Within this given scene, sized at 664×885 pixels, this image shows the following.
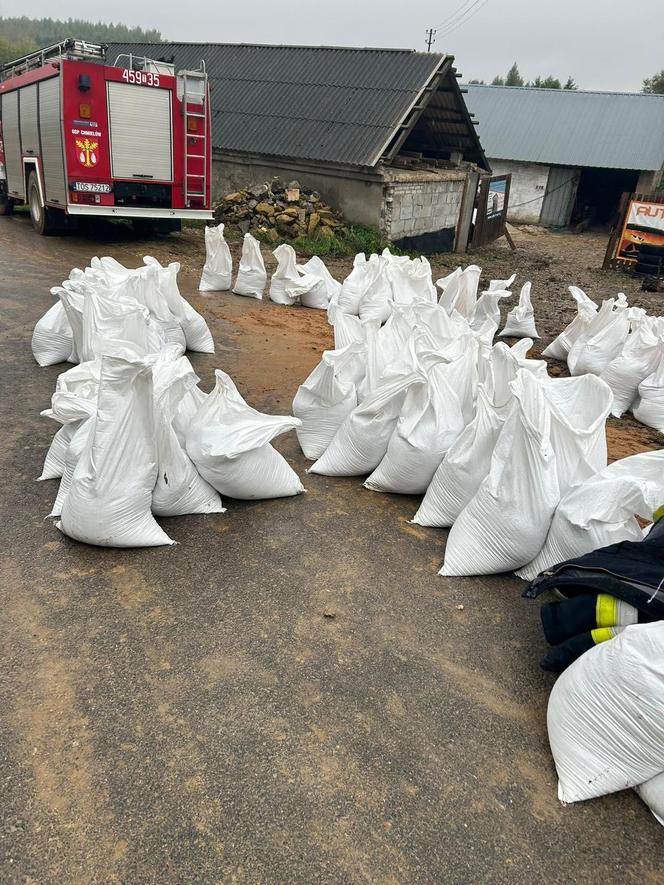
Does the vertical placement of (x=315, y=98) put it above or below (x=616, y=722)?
above

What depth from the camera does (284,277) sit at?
24.2ft

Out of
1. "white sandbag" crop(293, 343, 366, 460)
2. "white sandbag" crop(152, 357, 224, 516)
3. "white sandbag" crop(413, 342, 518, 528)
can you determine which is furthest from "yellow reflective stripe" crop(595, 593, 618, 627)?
"white sandbag" crop(293, 343, 366, 460)

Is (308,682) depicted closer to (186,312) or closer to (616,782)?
(616,782)

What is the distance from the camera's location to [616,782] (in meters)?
1.76

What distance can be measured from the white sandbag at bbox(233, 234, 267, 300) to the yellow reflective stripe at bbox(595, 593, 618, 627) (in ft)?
20.7

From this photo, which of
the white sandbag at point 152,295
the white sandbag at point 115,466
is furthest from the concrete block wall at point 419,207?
the white sandbag at point 115,466

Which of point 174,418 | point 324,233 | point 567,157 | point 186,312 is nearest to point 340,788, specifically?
point 174,418

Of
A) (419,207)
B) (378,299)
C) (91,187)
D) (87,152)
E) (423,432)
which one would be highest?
(87,152)

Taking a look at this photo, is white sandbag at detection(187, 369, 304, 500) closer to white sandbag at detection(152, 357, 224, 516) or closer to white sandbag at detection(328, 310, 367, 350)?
white sandbag at detection(152, 357, 224, 516)

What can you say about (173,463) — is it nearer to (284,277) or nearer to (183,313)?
(183,313)

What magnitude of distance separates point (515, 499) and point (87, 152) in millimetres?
8233

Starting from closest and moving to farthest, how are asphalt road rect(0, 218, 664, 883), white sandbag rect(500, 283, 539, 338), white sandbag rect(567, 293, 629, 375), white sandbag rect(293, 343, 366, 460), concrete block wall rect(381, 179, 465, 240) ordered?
asphalt road rect(0, 218, 664, 883)
white sandbag rect(293, 343, 366, 460)
white sandbag rect(567, 293, 629, 375)
white sandbag rect(500, 283, 539, 338)
concrete block wall rect(381, 179, 465, 240)

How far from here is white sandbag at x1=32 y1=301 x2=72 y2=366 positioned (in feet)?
15.4

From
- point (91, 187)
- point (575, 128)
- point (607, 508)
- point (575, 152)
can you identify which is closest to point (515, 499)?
point (607, 508)
